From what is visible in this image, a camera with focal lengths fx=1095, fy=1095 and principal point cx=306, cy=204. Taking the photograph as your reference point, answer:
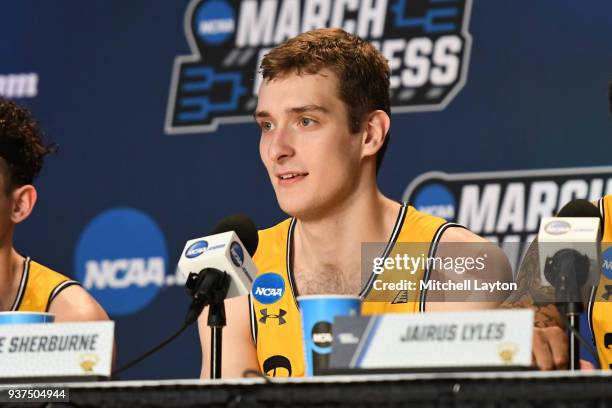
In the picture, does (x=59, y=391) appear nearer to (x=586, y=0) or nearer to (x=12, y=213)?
(x=12, y=213)

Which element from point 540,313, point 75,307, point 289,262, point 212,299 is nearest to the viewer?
point 212,299

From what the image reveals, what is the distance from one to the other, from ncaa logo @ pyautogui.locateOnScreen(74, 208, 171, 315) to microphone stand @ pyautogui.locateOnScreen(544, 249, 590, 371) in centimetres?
223

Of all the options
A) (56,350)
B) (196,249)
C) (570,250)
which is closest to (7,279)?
(196,249)

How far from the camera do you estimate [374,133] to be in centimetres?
239

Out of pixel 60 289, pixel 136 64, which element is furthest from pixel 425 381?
pixel 136 64

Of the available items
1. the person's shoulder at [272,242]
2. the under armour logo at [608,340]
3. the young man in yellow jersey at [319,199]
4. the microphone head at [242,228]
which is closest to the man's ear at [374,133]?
the young man in yellow jersey at [319,199]

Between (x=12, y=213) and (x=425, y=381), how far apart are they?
1.63m

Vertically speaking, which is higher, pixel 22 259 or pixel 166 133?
pixel 166 133

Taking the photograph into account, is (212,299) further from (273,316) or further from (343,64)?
(343,64)

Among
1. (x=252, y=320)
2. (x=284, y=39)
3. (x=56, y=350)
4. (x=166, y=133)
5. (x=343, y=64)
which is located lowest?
→ (x=56, y=350)

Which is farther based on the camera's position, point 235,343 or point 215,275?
point 235,343

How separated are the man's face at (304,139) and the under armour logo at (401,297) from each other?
0.24m

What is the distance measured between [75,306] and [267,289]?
Result: 57 centimetres

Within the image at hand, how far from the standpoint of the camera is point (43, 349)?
1.49m
